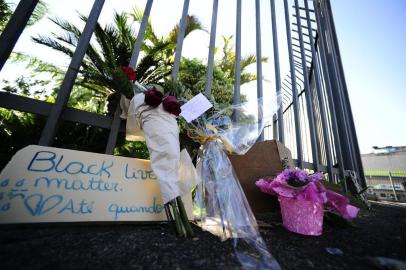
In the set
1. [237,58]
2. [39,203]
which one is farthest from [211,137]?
[237,58]

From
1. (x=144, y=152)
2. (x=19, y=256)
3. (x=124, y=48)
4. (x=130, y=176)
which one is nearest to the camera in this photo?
(x=19, y=256)

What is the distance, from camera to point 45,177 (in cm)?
71

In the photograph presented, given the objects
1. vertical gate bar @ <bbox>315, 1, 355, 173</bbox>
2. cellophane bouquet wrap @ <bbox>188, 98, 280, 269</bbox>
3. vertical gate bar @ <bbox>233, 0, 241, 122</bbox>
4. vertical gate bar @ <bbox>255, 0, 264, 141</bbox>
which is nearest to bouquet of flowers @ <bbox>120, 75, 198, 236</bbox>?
cellophane bouquet wrap @ <bbox>188, 98, 280, 269</bbox>

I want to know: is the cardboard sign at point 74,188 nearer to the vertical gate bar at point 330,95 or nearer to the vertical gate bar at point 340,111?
the vertical gate bar at point 330,95

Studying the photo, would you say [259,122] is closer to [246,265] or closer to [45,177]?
[246,265]

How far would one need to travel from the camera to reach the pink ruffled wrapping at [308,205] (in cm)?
86

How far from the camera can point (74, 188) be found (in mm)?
739

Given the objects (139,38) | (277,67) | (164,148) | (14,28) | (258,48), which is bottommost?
(164,148)

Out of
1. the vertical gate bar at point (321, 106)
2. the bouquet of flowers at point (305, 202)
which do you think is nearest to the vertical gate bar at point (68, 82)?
the bouquet of flowers at point (305, 202)

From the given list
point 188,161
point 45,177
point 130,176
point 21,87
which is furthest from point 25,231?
point 21,87

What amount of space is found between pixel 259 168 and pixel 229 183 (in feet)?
1.30

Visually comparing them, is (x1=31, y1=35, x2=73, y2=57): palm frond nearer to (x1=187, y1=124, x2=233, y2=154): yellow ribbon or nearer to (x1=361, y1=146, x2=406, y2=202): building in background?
(x1=187, y1=124, x2=233, y2=154): yellow ribbon

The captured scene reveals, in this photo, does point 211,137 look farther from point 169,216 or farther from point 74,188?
point 74,188

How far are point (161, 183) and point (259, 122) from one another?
2.13 feet
